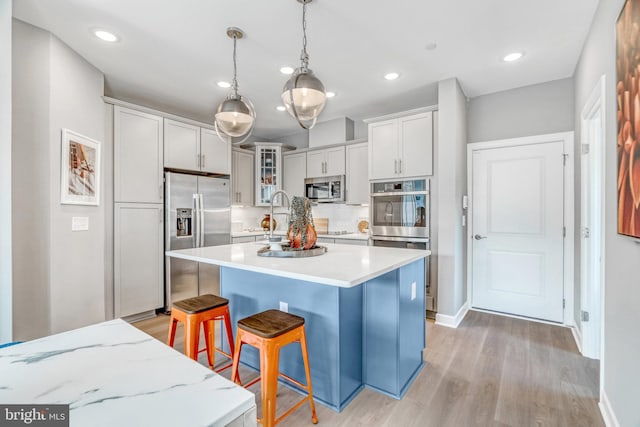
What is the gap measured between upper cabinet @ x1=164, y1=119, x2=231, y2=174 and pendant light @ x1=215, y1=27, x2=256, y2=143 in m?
1.19

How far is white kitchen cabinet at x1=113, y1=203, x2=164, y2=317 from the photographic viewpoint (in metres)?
3.37

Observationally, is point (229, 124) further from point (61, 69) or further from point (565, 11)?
point (565, 11)

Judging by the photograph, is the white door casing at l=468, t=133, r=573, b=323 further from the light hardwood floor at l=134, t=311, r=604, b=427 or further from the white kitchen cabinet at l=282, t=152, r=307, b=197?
the white kitchen cabinet at l=282, t=152, r=307, b=197

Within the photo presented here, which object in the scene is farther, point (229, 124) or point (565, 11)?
point (229, 124)

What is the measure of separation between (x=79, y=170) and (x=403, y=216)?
3.36 metres

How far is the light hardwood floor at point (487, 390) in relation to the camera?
1.86 m

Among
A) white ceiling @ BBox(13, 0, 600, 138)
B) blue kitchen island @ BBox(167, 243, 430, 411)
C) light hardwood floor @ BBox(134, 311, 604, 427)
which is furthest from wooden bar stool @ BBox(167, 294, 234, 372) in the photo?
white ceiling @ BBox(13, 0, 600, 138)

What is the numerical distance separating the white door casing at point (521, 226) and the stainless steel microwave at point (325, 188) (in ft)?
5.79

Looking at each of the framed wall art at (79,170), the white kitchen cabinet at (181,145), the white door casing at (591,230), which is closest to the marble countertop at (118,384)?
the framed wall art at (79,170)

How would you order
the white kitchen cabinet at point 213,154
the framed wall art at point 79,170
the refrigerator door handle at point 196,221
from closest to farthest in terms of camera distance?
the framed wall art at point 79,170, the refrigerator door handle at point 196,221, the white kitchen cabinet at point 213,154

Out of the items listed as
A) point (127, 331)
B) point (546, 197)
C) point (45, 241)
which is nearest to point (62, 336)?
point (127, 331)

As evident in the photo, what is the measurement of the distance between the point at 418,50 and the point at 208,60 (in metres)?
1.92

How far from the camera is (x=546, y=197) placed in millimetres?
3387

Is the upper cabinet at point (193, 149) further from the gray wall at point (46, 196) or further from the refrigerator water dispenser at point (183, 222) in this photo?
the gray wall at point (46, 196)
